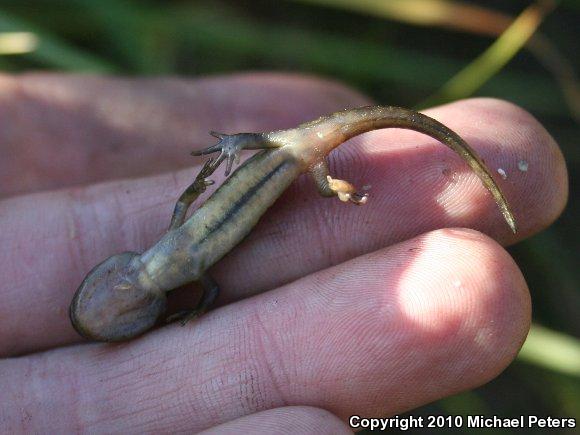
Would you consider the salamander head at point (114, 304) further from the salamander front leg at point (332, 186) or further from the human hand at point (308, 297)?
the salamander front leg at point (332, 186)

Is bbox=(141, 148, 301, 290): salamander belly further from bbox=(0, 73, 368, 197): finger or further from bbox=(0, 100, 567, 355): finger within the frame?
bbox=(0, 73, 368, 197): finger

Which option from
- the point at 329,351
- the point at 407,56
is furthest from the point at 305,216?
the point at 407,56

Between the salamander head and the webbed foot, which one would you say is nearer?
the webbed foot

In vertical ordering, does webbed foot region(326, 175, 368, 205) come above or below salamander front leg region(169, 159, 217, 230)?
above

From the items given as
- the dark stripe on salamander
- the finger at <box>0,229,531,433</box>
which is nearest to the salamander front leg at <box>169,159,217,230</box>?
the dark stripe on salamander

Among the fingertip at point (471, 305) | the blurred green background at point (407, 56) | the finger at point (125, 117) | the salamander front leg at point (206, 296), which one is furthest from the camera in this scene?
the blurred green background at point (407, 56)

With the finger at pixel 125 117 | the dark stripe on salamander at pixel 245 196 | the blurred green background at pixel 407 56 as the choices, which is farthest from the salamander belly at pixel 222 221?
the blurred green background at pixel 407 56

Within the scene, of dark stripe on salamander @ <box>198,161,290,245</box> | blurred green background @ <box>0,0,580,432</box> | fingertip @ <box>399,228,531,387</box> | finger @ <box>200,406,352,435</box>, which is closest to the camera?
finger @ <box>200,406,352,435</box>

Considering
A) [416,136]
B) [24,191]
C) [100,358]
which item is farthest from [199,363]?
[24,191]
